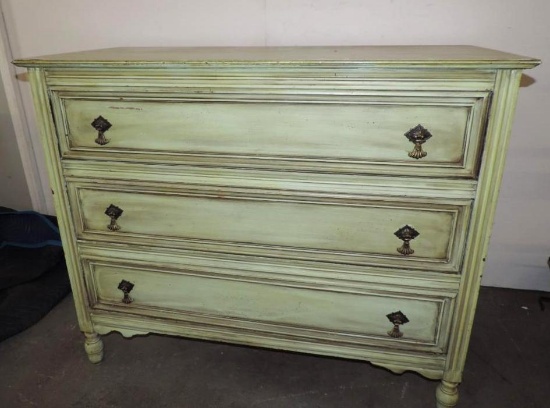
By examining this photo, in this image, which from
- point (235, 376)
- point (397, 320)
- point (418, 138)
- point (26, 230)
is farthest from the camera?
point (26, 230)

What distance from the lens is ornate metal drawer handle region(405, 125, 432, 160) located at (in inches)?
48.8

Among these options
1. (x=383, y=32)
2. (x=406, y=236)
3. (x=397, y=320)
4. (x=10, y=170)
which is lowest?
(x=397, y=320)

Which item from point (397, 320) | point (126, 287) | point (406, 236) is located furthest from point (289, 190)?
point (126, 287)

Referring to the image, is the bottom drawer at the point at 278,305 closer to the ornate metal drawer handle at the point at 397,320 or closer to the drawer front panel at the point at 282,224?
the ornate metal drawer handle at the point at 397,320

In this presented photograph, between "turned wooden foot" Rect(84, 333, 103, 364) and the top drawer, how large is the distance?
0.79 meters

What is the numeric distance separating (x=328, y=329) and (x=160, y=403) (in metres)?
0.72

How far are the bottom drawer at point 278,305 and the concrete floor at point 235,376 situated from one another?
30 cm

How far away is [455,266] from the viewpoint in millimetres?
1372

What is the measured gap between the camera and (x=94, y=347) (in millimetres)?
1820

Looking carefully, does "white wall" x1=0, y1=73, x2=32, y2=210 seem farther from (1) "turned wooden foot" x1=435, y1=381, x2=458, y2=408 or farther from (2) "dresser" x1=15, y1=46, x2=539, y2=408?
(1) "turned wooden foot" x1=435, y1=381, x2=458, y2=408

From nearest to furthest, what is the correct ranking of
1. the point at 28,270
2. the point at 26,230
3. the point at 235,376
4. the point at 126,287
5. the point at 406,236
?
the point at 406,236 < the point at 126,287 < the point at 235,376 < the point at 28,270 < the point at 26,230

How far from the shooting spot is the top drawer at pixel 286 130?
1.23 m

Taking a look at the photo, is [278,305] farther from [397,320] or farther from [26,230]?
[26,230]

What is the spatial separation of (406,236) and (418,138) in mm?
314
